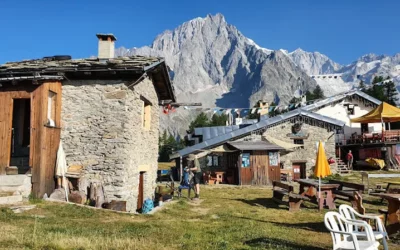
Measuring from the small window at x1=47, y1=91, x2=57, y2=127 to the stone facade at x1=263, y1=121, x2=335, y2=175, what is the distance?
1734 centimetres

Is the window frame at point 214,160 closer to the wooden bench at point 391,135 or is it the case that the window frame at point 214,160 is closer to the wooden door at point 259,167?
the wooden door at point 259,167

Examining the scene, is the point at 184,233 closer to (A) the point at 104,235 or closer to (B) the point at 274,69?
(A) the point at 104,235

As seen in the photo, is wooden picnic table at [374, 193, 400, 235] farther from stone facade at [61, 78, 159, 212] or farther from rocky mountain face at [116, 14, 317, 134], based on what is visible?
rocky mountain face at [116, 14, 317, 134]

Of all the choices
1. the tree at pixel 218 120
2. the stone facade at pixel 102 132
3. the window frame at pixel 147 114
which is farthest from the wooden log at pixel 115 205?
the tree at pixel 218 120

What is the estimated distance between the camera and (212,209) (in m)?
11.3

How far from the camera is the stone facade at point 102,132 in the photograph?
10.3 meters

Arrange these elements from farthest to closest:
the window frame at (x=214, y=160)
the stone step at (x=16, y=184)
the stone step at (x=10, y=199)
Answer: the window frame at (x=214, y=160) < the stone step at (x=16, y=184) < the stone step at (x=10, y=199)

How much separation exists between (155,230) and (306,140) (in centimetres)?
2156

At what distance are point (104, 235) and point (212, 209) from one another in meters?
5.64

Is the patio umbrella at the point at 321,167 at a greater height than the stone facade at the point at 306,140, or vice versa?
the stone facade at the point at 306,140

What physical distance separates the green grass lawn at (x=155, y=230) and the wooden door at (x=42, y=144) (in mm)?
908

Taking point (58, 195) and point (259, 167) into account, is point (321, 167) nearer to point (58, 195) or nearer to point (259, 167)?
point (58, 195)

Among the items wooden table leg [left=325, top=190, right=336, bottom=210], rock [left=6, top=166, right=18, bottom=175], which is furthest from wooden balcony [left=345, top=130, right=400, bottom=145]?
rock [left=6, top=166, right=18, bottom=175]

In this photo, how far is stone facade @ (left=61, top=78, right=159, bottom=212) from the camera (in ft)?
33.8
